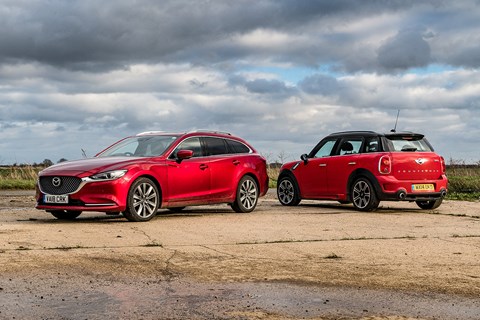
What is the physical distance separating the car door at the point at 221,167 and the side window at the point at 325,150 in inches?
101

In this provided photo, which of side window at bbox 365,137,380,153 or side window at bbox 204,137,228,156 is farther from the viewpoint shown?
side window at bbox 365,137,380,153

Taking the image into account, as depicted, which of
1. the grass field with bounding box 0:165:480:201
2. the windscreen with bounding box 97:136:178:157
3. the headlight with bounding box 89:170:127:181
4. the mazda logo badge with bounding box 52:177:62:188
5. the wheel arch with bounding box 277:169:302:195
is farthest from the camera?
the grass field with bounding box 0:165:480:201

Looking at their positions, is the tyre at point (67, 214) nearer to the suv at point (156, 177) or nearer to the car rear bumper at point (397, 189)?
the suv at point (156, 177)

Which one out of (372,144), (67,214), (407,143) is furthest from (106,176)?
(407,143)

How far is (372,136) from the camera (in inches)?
686

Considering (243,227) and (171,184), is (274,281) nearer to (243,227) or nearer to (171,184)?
(243,227)

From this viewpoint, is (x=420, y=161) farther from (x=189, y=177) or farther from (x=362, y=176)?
(x=189, y=177)

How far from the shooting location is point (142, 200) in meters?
14.5

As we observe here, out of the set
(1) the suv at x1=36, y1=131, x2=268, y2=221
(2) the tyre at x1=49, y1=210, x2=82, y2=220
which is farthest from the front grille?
(2) the tyre at x1=49, y1=210, x2=82, y2=220

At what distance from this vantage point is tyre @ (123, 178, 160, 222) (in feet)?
46.8

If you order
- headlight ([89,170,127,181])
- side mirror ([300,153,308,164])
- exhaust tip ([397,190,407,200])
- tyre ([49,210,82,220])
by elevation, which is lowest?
tyre ([49,210,82,220])

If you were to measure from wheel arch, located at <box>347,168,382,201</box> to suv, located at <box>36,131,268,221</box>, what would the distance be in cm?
183

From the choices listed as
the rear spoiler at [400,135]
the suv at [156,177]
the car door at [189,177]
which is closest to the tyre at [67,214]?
the suv at [156,177]

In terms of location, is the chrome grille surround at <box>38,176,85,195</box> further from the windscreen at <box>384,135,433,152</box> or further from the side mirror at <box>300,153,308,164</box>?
the windscreen at <box>384,135,433,152</box>
